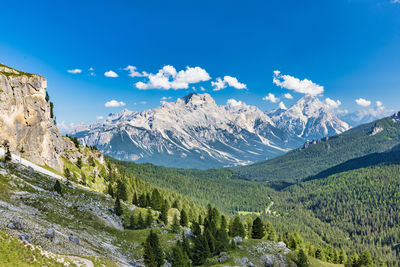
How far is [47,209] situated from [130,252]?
23268 mm

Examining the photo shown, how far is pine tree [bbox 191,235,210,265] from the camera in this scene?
64.6 meters

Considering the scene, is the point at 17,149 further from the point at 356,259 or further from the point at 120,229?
the point at 356,259

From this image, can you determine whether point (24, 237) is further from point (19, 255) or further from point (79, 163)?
point (79, 163)

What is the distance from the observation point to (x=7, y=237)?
27.8 meters

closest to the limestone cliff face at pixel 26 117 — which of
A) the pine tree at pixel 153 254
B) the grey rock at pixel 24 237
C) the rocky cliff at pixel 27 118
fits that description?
the rocky cliff at pixel 27 118

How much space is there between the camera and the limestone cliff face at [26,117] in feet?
306

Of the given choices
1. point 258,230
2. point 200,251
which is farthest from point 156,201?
point 200,251

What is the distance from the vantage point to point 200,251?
64.8 metres

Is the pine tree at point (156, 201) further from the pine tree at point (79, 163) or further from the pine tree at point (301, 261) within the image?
the pine tree at point (301, 261)

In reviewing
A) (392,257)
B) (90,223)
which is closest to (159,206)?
(90,223)

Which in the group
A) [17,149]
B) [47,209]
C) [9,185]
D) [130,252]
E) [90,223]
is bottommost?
[130,252]

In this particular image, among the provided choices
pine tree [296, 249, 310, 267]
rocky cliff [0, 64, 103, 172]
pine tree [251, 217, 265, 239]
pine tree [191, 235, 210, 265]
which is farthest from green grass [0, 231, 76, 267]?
rocky cliff [0, 64, 103, 172]

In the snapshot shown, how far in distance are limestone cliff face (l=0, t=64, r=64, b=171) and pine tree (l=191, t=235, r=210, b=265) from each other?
8131cm

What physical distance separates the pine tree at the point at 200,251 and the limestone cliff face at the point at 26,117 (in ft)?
267
